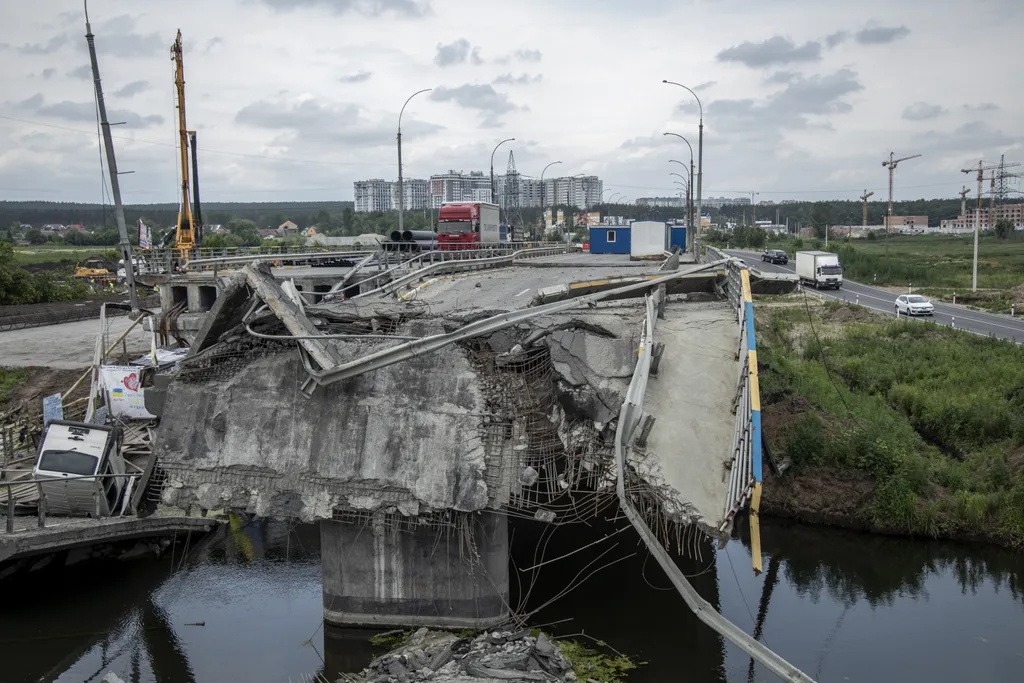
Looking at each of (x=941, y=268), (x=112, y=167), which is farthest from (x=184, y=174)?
(x=941, y=268)

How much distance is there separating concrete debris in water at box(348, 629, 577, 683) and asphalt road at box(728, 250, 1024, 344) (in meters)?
26.7

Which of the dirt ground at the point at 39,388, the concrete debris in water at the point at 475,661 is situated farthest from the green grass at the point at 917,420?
the dirt ground at the point at 39,388

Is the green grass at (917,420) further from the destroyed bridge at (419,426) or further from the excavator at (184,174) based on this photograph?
the excavator at (184,174)

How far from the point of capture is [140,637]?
1592 cm

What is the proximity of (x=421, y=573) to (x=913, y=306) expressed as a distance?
34.8m

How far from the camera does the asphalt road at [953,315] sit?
36.8 metres

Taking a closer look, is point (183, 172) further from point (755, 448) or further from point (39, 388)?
point (755, 448)

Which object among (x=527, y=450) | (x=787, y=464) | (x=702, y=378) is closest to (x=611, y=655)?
(x=527, y=450)

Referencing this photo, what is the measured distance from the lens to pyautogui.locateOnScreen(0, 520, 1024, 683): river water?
14.5 metres

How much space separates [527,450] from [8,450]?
46.0ft

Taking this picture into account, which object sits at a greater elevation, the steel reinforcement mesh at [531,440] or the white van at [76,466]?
the steel reinforcement mesh at [531,440]

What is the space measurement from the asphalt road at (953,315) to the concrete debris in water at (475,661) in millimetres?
26708

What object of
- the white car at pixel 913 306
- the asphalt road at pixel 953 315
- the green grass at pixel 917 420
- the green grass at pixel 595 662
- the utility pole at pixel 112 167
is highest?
the utility pole at pixel 112 167

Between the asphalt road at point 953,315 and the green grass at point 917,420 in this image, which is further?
the asphalt road at point 953,315
